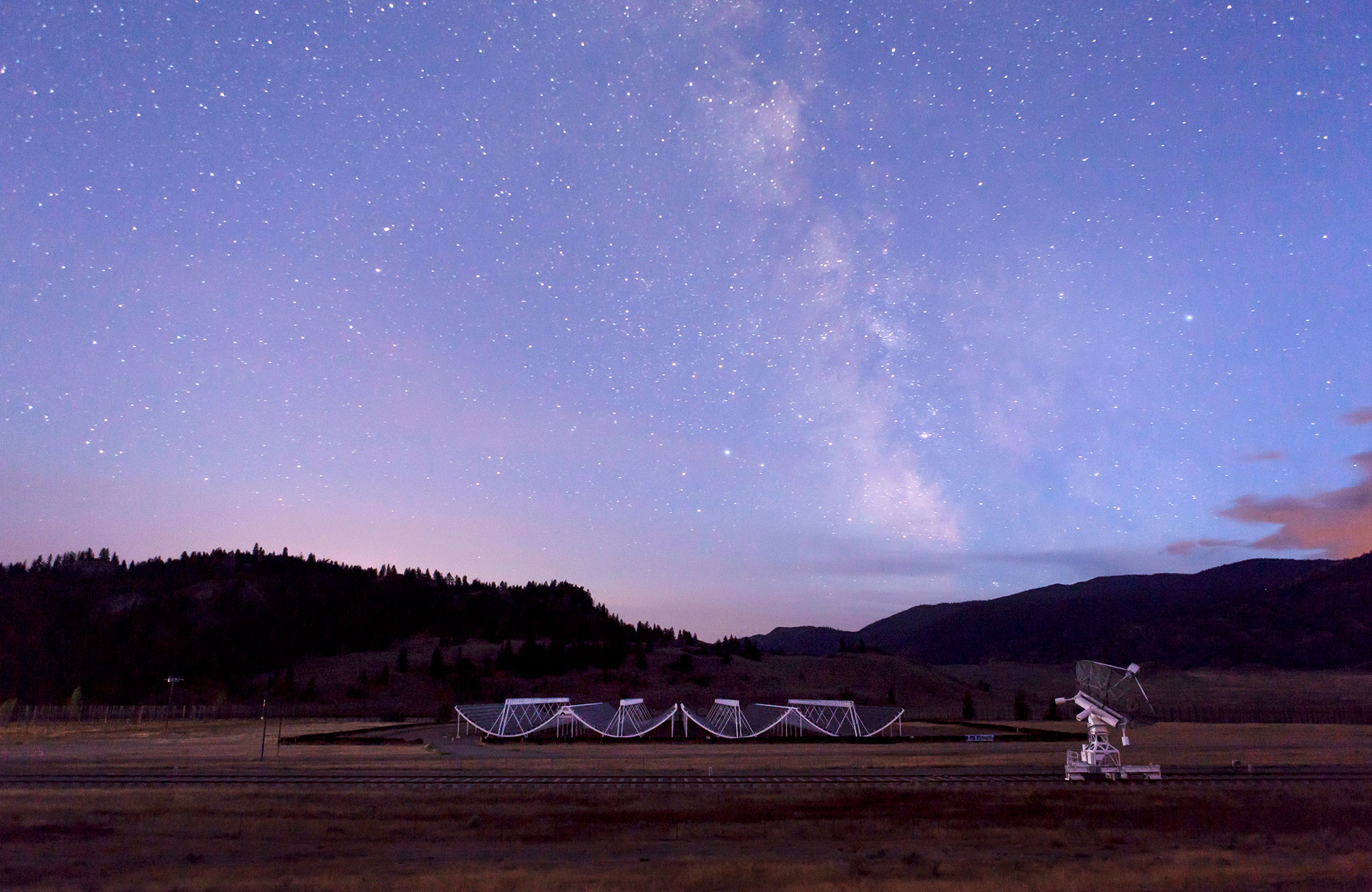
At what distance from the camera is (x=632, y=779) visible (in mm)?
31156

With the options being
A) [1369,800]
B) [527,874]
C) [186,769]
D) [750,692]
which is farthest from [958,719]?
[527,874]

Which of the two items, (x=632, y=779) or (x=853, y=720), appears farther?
(x=853, y=720)

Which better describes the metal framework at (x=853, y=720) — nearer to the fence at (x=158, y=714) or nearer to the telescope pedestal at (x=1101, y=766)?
the telescope pedestal at (x=1101, y=766)

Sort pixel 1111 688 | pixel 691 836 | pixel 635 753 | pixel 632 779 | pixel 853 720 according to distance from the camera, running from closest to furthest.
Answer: pixel 691 836 < pixel 632 779 < pixel 1111 688 < pixel 635 753 < pixel 853 720

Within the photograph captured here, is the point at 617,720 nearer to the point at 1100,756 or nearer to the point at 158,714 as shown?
the point at 1100,756

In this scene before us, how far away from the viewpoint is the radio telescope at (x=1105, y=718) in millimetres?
31344

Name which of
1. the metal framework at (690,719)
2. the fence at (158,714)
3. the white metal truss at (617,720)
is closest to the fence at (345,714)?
the fence at (158,714)

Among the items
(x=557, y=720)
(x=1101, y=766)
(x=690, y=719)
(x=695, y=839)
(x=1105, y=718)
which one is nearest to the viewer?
(x=695, y=839)

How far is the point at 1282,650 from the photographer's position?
156 metres

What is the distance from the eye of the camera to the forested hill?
137125 mm

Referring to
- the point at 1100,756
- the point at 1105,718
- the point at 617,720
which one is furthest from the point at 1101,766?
the point at 617,720

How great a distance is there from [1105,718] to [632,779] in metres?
16.9

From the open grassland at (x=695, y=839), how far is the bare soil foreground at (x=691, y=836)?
0.08 meters

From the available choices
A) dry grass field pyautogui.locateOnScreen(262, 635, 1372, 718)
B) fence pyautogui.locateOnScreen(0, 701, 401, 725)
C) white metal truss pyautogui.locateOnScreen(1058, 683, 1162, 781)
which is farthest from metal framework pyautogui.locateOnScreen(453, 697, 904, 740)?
dry grass field pyautogui.locateOnScreen(262, 635, 1372, 718)
